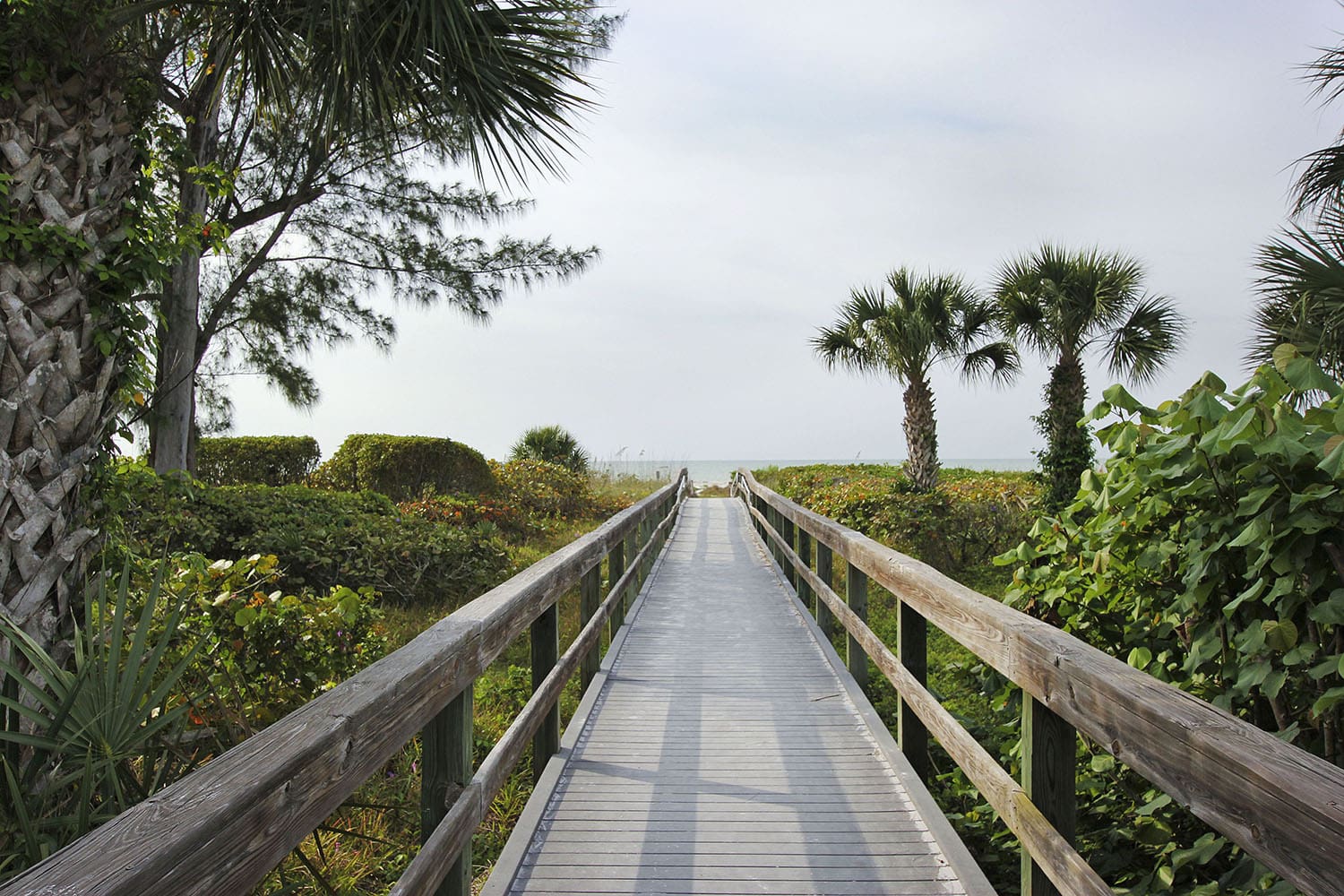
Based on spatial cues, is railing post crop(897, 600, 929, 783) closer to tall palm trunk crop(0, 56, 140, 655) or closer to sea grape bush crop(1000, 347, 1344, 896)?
sea grape bush crop(1000, 347, 1344, 896)

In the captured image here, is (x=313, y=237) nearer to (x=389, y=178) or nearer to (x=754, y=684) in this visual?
(x=389, y=178)

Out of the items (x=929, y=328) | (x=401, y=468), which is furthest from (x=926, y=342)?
(x=401, y=468)

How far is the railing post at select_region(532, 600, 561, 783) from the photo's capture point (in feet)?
11.3

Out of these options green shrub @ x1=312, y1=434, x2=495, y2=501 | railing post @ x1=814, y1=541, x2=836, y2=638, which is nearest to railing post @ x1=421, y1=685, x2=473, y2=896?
railing post @ x1=814, y1=541, x2=836, y2=638

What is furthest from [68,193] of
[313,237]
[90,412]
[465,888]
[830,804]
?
[313,237]

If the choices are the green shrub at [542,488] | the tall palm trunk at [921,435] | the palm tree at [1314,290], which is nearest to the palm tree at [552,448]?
the green shrub at [542,488]

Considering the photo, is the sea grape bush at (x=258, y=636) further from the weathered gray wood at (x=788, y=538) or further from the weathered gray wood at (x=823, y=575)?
the weathered gray wood at (x=788, y=538)

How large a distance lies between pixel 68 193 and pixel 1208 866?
4888mm

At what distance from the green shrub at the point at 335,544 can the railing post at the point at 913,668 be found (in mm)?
5422

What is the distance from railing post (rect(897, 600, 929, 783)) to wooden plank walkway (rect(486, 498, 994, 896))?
0.10m

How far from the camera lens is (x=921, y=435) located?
51.1 ft

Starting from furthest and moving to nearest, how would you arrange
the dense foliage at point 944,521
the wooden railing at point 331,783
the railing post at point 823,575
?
the dense foliage at point 944,521 < the railing post at point 823,575 < the wooden railing at point 331,783

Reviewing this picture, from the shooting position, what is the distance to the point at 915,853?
9.12ft

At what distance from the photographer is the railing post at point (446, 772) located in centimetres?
213
